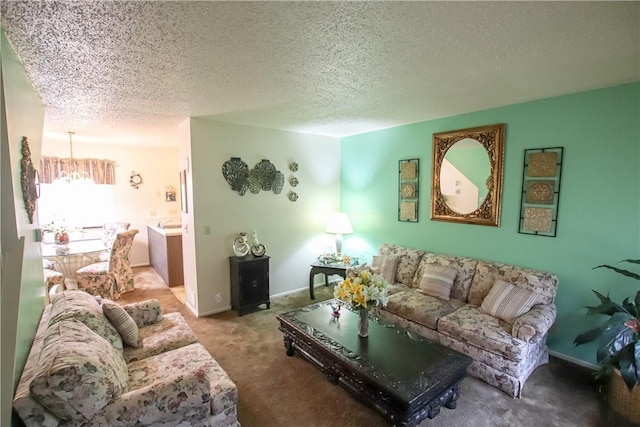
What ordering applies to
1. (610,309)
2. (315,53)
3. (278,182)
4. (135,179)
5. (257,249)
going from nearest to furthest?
(315,53) → (610,309) → (257,249) → (278,182) → (135,179)

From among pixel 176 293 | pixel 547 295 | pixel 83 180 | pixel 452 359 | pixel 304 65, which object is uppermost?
pixel 304 65

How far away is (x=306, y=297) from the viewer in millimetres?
4531

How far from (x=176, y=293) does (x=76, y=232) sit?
105 inches

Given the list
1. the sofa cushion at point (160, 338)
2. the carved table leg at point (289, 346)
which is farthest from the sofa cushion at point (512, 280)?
the sofa cushion at point (160, 338)

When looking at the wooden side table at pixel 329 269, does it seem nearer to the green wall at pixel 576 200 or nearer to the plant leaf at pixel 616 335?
the green wall at pixel 576 200

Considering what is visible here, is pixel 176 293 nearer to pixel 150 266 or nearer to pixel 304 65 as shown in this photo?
pixel 150 266

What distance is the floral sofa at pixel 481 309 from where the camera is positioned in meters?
2.41

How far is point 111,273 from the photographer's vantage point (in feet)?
14.6

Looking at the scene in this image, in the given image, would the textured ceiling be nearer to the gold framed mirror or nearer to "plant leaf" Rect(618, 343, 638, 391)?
the gold framed mirror

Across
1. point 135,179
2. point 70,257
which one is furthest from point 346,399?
point 135,179

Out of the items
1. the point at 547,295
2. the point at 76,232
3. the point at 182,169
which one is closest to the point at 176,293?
the point at 182,169

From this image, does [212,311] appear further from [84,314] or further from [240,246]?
[84,314]

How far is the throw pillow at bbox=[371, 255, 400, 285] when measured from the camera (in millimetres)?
3848

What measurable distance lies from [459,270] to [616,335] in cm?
140
